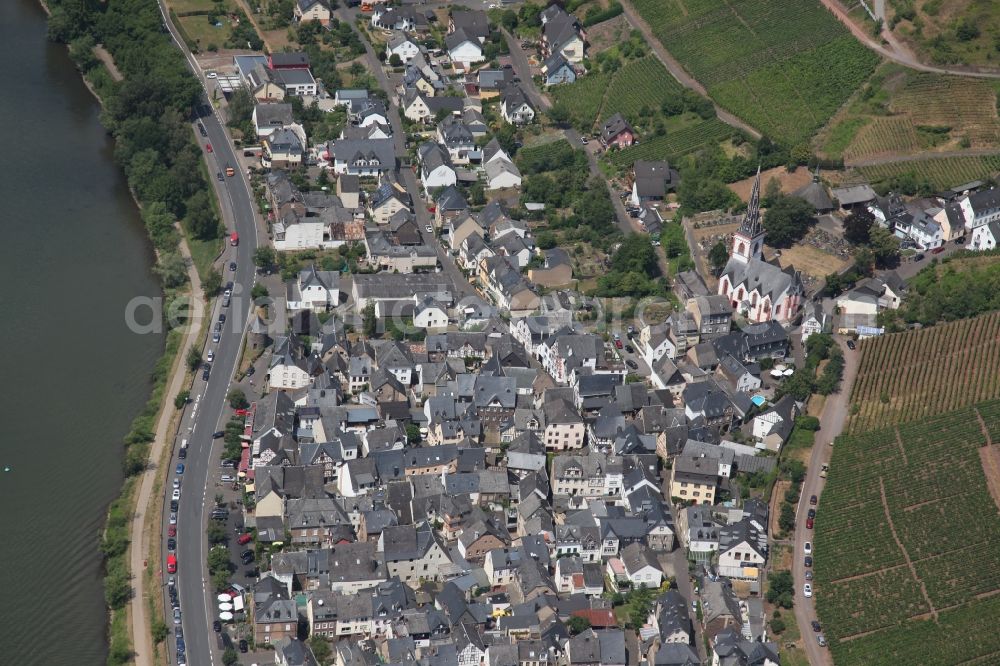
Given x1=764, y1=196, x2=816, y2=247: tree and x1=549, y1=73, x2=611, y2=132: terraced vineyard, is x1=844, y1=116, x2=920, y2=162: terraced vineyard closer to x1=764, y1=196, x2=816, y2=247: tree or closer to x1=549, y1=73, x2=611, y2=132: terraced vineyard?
x1=764, y1=196, x2=816, y2=247: tree

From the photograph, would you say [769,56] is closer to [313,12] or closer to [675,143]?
[675,143]

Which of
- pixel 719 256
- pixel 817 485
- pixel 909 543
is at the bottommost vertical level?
pixel 909 543

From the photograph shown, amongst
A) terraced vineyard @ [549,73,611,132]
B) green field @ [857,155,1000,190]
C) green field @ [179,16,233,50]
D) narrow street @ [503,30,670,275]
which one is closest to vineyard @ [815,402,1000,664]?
narrow street @ [503,30,670,275]

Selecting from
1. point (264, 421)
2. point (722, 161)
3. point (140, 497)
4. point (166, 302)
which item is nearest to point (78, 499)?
point (140, 497)

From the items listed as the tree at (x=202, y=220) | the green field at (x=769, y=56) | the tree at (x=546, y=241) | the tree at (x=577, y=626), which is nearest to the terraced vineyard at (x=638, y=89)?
the green field at (x=769, y=56)

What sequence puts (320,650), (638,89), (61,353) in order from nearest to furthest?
(320,650)
(61,353)
(638,89)

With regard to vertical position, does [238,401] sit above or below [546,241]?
above

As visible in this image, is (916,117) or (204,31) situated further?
(204,31)

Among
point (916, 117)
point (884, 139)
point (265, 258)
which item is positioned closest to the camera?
point (265, 258)

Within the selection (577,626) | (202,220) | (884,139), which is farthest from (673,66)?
(577,626)
